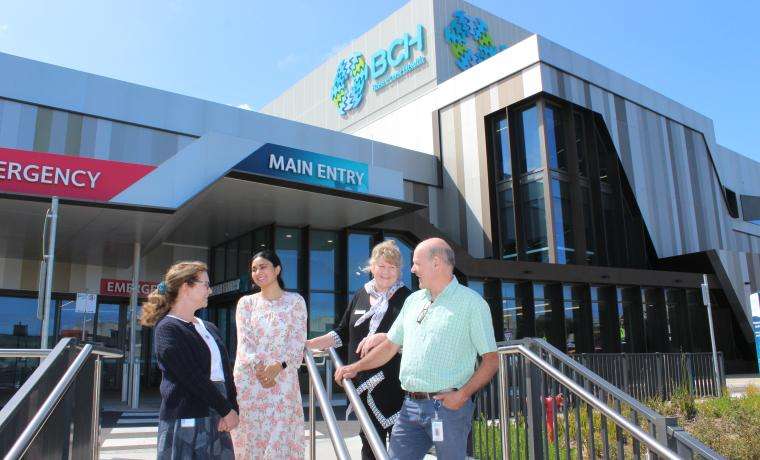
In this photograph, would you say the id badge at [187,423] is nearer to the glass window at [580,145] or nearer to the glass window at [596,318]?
the glass window at [596,318]

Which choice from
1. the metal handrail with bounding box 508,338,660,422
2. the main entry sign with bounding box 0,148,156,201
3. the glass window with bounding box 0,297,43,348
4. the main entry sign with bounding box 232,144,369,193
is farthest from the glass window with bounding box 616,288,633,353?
the glass window with bounding box 0,297,43,348

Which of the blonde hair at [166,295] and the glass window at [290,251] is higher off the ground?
the glass window at [290,251]

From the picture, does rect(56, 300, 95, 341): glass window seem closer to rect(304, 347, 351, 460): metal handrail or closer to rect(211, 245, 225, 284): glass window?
rect(211, 245, 225, 284): glass window

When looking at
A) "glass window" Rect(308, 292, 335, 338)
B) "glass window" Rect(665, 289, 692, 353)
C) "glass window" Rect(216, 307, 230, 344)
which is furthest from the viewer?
"glass window" Rect(665, 289, 692, 353)

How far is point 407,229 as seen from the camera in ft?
54.4

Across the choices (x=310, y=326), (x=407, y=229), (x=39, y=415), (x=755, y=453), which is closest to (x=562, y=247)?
(x=407, y=229)

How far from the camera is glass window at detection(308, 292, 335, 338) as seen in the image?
48.2 ft

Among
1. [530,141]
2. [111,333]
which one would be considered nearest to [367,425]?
[111,333]

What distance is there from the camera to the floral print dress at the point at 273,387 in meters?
3.69

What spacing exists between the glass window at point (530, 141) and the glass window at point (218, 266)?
10955mm

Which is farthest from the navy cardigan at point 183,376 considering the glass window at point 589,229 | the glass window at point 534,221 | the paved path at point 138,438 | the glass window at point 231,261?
the glass window at point 589,229

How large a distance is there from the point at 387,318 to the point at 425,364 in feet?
2.60

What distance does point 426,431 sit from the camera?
2.97 metres

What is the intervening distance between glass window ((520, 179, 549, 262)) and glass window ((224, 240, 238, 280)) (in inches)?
400
